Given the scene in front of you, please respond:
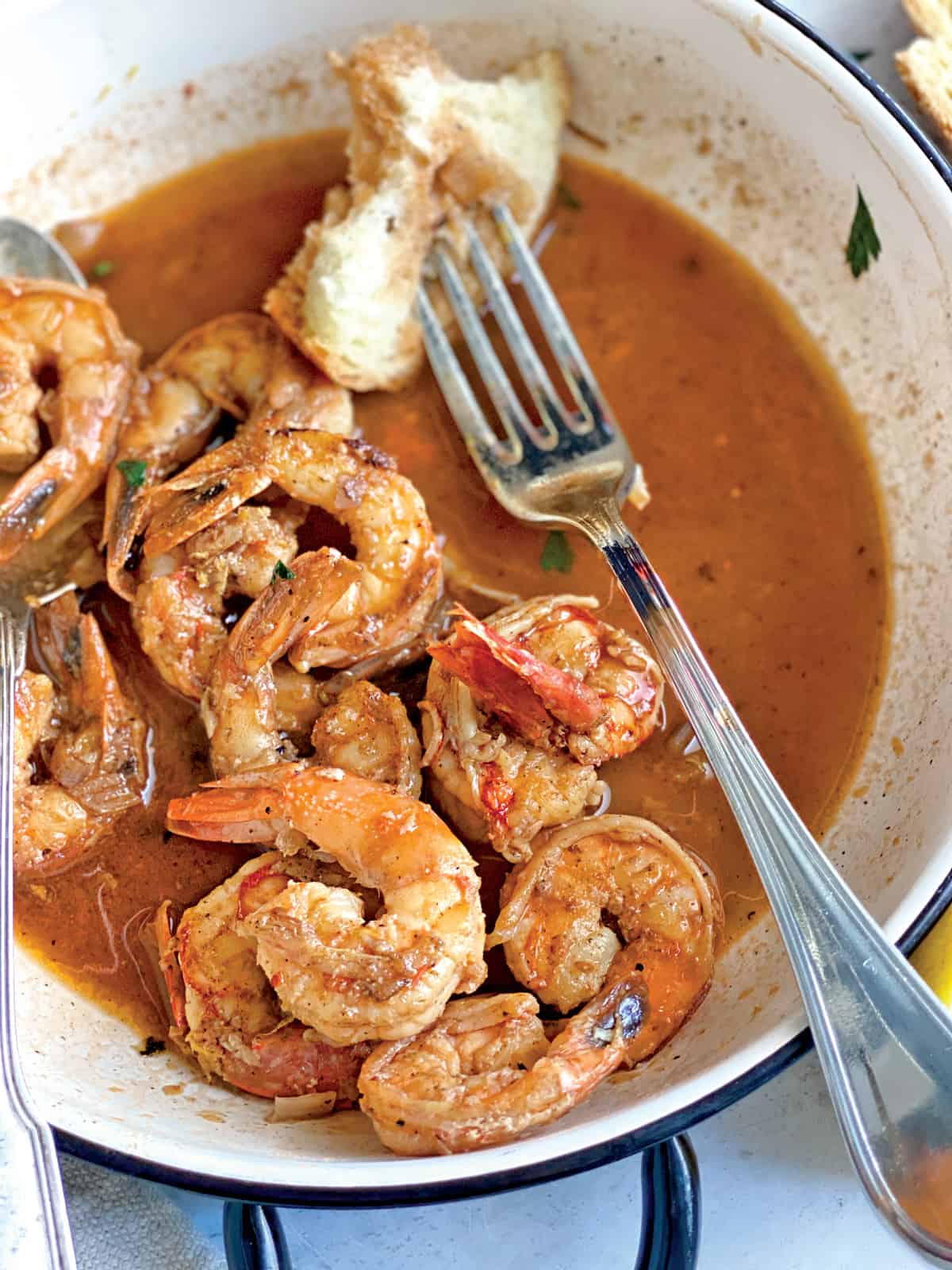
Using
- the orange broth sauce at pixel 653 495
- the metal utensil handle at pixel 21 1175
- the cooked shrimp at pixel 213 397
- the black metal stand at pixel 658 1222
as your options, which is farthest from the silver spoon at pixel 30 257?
the black metal stand at pixel 658 1222

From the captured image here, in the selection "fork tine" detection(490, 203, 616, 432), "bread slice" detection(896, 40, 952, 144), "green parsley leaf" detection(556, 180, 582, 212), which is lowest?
"fork tine" detection(490, 203, 616, 432)

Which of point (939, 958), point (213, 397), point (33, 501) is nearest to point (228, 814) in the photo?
point (33, 501)

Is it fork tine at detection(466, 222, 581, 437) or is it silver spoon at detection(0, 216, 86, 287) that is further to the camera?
silver spoon at detection(0, 216, 86, 287)

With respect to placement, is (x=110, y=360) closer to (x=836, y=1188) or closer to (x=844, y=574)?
(x=844, y=574)

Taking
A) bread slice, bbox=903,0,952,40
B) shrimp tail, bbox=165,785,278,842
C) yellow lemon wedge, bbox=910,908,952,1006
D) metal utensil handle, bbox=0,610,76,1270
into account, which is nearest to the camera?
metal utensil handle, bbox=0,610,76,1270

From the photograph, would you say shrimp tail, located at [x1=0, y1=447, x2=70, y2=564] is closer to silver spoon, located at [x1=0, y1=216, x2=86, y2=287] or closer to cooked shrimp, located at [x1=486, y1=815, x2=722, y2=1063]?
silver spoon, located at [x1=0, y1=216, x2=86, y2=287]

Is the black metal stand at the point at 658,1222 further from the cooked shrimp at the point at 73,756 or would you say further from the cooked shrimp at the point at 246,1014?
the cooked shrimp at the point at 73,756

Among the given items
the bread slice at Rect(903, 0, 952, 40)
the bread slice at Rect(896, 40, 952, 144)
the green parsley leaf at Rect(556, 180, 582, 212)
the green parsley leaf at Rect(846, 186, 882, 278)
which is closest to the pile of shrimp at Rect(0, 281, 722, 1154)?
the green parsley leaf at Rect(556, 180, 582, 212)
